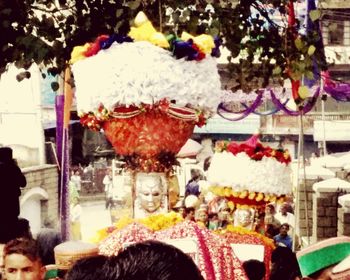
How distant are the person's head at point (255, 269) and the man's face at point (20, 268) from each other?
4.85ft

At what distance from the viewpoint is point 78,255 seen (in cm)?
344

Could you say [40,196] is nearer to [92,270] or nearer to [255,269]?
[255,269]

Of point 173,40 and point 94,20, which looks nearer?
point 173,40

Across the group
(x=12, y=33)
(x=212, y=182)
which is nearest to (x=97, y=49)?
(x=12, y=33)

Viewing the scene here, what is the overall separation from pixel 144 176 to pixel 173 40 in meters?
0.60

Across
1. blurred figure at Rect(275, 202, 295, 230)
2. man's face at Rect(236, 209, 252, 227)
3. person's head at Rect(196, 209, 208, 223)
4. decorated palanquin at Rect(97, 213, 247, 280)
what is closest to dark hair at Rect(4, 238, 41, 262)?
decorated palanquin at Rect(97, 213, 247, 280)

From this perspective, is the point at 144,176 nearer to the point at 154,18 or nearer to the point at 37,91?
the point at 154,18

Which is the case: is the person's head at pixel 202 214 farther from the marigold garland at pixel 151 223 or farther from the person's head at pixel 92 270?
the person's head at pixel 92 270

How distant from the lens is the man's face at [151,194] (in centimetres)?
403

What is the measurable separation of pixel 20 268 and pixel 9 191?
1.43 meters

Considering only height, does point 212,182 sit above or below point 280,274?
above

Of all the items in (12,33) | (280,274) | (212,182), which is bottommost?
(280,274)

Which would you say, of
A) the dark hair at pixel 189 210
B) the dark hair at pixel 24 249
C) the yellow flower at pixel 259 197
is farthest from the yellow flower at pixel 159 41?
the dark hair at pixel 189 210

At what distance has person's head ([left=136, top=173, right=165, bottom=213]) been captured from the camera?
4027 millimetres
